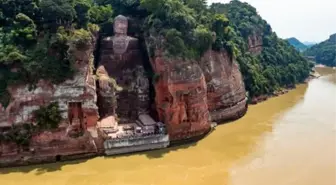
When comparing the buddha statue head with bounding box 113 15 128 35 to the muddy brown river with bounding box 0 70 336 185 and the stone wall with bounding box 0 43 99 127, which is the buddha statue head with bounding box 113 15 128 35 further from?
the muddy brown river with bounding box 0 70 336 185

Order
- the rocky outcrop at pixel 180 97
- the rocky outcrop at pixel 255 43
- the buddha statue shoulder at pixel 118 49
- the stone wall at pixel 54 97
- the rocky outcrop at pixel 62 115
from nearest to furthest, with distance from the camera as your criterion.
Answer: the rocky outcrop at pixel 62 115 → the stone wall at pixel 54 97 → the rocky outcrop at pixel 180 97 → the buddha statue shoulder at pixel 118 49 → the rocky outcrop at pixel 255 43

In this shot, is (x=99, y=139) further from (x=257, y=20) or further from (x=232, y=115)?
(x=257, y=20)

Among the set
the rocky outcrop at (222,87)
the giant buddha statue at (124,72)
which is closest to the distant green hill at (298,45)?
the rocky outcrop at (222,87)

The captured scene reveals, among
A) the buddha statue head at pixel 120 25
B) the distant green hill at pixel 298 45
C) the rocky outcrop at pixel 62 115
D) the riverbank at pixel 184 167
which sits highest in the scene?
the distant green hill at pixel 298 45

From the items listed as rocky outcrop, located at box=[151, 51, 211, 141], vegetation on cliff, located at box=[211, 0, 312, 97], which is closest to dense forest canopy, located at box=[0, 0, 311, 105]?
vegetation on cliff, located at box=[211, 0, 312, 97]

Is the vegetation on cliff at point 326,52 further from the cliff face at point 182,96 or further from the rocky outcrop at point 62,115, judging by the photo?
the rocky outcrop at point 62,115

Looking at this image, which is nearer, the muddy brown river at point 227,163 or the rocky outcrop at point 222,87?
the muddy brown river at point 227,163

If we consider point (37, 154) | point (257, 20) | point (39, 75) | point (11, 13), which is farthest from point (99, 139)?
point (257, 20)
